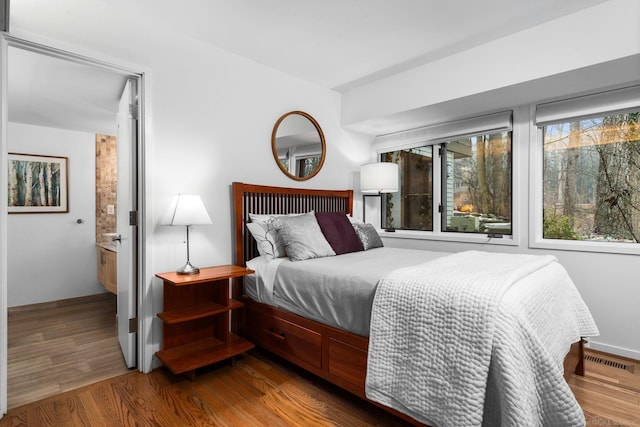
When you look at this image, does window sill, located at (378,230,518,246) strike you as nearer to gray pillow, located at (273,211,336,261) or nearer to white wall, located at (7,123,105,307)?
gray pillow, located at (273,211,336,261)

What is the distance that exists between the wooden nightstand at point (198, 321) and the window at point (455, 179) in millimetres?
2406

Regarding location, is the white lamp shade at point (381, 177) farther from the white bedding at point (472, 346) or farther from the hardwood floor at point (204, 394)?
the hardwood floor at point (204, 394)

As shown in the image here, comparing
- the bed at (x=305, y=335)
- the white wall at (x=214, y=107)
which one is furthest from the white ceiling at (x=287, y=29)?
the bed at (x=305, y=335)

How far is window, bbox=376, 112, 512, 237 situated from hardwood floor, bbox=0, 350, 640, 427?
1.63 metres

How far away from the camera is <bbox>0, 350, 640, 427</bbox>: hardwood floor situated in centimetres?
192

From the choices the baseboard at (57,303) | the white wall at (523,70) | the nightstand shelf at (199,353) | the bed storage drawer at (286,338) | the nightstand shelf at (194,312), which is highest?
the white wall at (523,70)

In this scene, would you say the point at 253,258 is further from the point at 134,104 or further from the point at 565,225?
the point at 565,225

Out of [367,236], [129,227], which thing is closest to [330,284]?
[367,236]

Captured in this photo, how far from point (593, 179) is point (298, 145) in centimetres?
269

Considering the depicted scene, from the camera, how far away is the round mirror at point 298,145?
11.3 feet

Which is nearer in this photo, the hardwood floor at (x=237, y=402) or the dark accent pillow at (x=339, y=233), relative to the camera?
the hardwood floor at (x=237, y=402)

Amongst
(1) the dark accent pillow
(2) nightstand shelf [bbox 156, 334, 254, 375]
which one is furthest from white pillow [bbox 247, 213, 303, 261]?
(2) nightstand shelf [bbox 156, 334, 254, 375]

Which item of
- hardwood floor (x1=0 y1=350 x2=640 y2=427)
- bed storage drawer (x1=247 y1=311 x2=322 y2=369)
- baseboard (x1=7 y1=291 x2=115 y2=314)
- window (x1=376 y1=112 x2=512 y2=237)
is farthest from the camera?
baseboard (x1=7 y1=291 x2=115 y2=314)

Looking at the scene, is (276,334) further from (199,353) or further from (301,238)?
(301,238)
